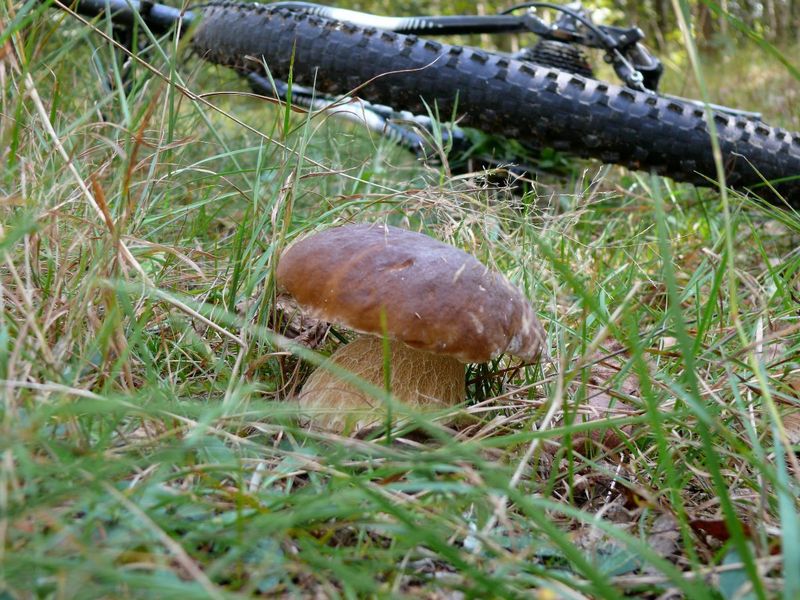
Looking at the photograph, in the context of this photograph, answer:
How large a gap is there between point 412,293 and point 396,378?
0.72ft

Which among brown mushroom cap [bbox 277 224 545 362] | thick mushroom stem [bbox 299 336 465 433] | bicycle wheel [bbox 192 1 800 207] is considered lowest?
thick mushroom stem [bbox 299 336 465 433]

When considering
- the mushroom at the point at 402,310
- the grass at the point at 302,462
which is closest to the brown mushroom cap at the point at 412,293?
the mushroom at the point at 402,310

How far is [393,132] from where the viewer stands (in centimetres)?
273

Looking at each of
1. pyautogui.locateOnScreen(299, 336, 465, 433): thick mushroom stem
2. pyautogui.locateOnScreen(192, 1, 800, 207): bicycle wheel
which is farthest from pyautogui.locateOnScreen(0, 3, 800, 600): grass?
pyautogui.locateOnScreen(192, 1, 800, 207): bicycle wheel

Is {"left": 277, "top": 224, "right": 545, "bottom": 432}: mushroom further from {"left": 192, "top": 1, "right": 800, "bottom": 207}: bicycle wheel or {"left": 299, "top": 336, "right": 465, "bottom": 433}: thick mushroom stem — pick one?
Answer: {"left": 192, "top": 1, "right": 800, "bottom": 207}: bicycle wheel

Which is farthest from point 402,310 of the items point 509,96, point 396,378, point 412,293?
point 509,96

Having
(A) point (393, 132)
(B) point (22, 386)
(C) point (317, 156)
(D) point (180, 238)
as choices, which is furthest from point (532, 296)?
(A) point (393, 132)

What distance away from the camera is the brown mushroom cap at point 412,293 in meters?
1.05

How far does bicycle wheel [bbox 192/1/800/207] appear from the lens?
2.19 meters

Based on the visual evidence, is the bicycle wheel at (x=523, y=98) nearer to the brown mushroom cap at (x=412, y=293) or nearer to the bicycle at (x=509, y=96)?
the bicycle at (x=509, y=96)

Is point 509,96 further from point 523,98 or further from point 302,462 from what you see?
point 302,462

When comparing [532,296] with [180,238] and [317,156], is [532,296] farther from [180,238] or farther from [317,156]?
[317,156]

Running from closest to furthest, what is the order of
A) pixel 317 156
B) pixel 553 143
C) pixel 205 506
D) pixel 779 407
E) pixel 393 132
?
1. pixel 205 506
2. pixel 779 407
3. pixel 553 143
4. pixel 317 156
5. pixel 393 132

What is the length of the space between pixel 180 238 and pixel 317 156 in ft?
3.14
